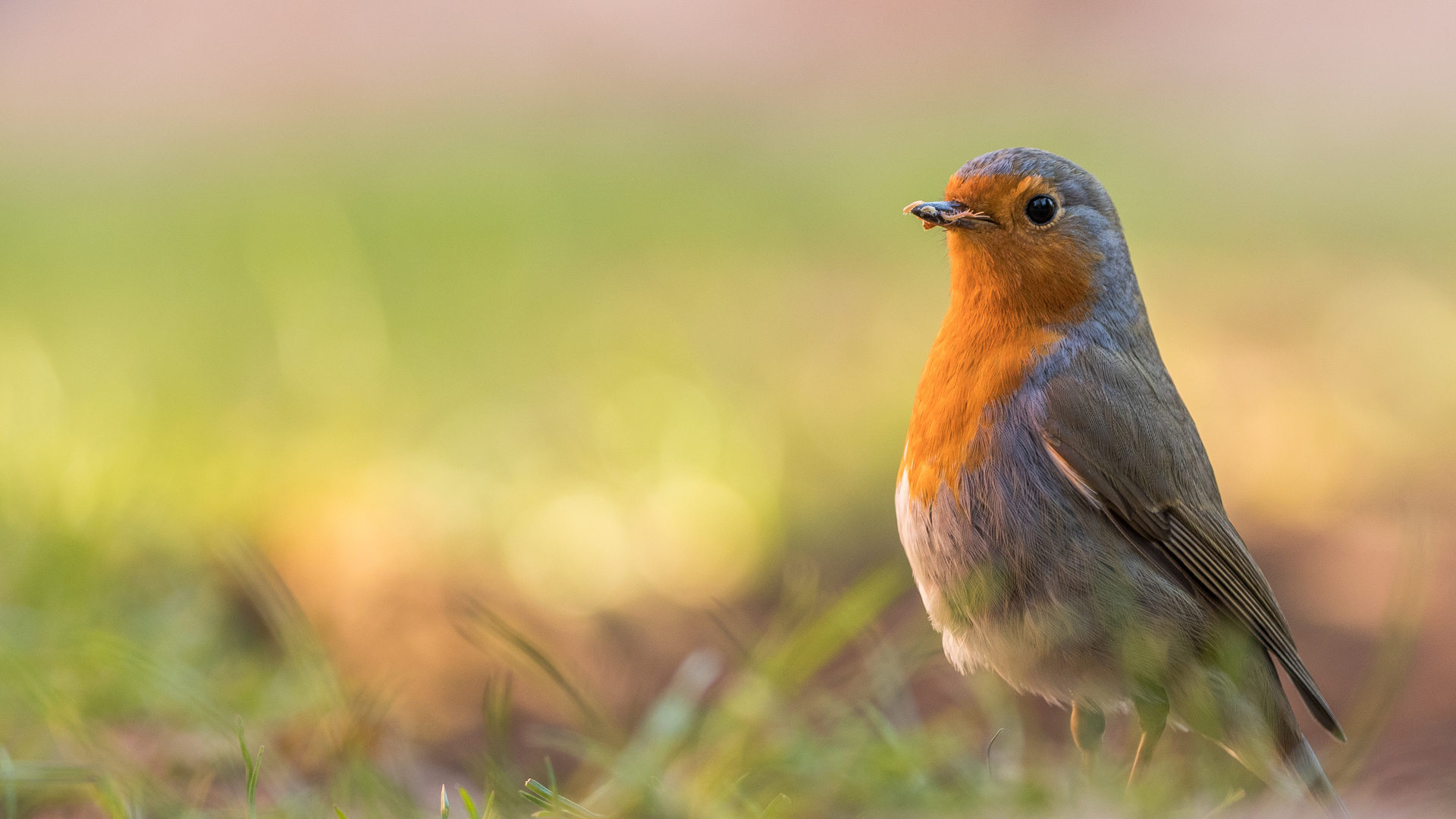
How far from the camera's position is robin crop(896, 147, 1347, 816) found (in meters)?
2.36

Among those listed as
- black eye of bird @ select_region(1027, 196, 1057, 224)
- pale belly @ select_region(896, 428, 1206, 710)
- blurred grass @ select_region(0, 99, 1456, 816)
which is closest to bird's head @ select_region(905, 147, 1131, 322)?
black eye of bird @ select_region(1027, 196, 1057, 224)

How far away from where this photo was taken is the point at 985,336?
2529 millimetres

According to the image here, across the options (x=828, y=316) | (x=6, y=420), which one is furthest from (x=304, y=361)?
(x=828, y=316)

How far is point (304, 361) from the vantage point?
17.3ft

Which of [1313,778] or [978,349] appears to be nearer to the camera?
[1313,778]

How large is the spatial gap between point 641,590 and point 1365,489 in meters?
2.41

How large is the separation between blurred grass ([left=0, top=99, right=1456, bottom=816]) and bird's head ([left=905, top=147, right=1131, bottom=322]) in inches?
27.9

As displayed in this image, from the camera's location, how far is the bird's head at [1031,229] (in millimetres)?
2498

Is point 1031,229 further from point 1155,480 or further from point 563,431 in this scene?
point 563,431

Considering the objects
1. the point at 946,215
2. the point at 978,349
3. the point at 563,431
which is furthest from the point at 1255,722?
the point at 563,431

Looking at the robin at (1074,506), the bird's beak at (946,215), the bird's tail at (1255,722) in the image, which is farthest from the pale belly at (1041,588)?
the bird's beak at (946,215)

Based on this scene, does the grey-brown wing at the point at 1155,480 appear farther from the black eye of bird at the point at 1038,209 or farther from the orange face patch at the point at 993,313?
the black eye of bird at the point at 1038,209

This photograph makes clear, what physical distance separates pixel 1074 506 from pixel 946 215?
60cm

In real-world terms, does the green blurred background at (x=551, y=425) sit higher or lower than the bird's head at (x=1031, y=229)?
lower
